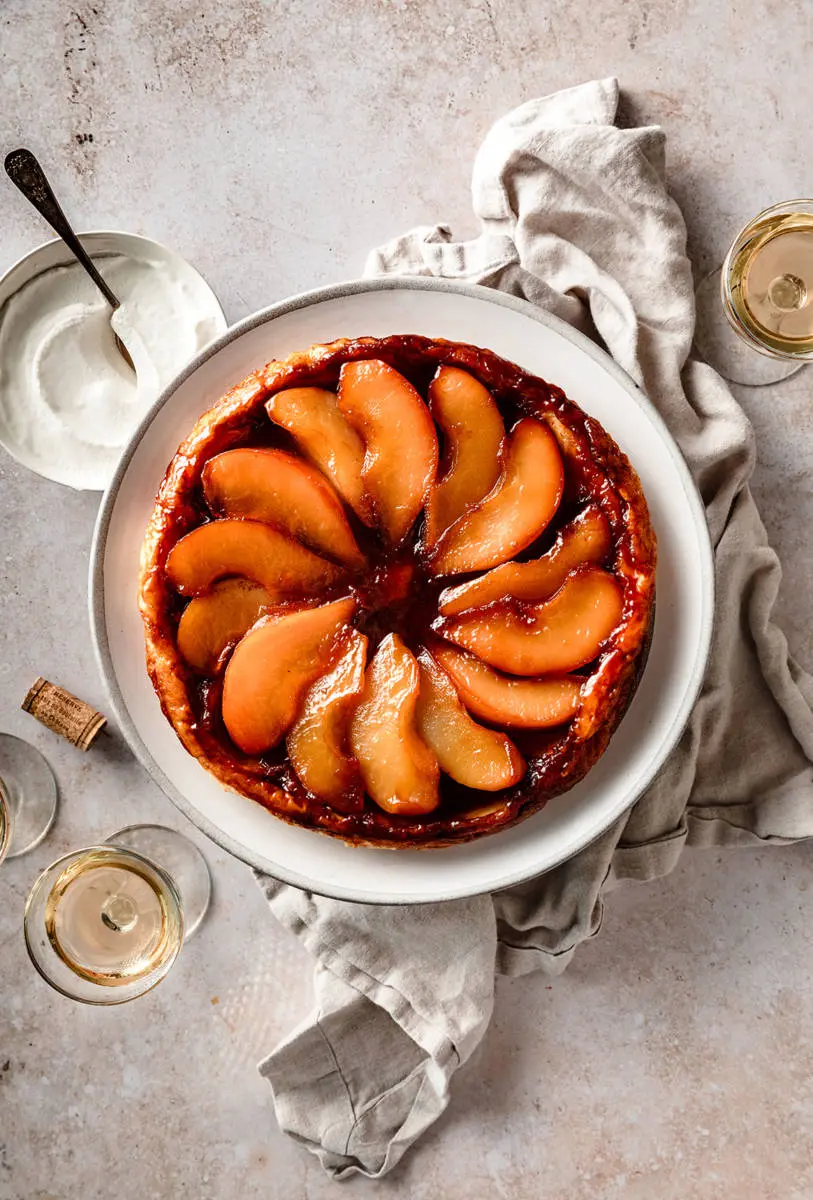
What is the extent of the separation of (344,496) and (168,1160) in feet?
6.33

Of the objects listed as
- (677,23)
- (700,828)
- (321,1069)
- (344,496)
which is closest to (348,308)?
(344,496)

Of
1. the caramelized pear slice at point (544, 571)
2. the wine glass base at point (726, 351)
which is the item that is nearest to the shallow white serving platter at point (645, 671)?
the caramelized pear slice at point (544, 571)

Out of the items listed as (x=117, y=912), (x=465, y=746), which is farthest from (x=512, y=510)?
(x=117, y=912)

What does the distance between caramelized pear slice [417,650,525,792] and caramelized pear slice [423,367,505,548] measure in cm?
34

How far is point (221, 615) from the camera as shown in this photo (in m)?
2.15

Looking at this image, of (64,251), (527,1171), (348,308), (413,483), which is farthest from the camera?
(527,1171)

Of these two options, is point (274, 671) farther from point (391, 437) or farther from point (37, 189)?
point (37, 189)

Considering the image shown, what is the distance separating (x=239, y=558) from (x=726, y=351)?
1455 millimetres

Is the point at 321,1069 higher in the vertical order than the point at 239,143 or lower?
lower

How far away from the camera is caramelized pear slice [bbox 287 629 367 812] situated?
2086 millimetres

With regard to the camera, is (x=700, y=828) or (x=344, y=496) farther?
(x=700, y=828)

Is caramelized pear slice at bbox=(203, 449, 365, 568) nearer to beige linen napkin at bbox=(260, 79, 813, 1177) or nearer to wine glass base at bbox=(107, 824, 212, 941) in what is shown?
beige linen napkin at bbox=(260, 79, 813, 1177)

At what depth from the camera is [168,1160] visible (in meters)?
2.84

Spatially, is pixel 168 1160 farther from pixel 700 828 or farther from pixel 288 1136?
pixel 700 828
